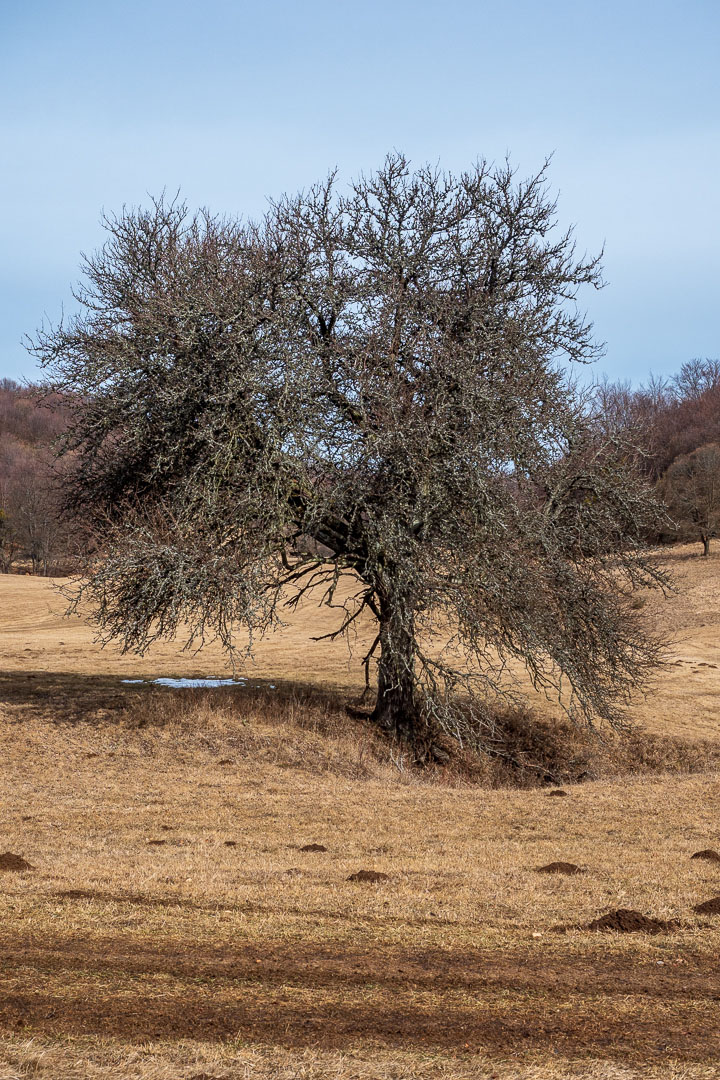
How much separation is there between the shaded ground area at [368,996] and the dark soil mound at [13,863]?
240cm

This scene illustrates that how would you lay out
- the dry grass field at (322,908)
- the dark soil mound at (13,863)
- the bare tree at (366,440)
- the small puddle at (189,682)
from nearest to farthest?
the dry grass field at (322,908) → the dark soil mound at (13,863) → the bare tree at (366,440) → the small puddle at (189,682)

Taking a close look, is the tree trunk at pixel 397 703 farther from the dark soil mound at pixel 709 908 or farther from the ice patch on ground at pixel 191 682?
the dark soil mound at pixel 709 908

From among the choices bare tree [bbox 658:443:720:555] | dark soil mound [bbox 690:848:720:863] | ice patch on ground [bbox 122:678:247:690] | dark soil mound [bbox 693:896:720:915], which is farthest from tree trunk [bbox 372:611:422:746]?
bare tree [bbox 658:443:720:555]

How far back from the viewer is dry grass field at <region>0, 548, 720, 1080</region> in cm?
492

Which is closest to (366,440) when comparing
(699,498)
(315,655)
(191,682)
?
(191,682)

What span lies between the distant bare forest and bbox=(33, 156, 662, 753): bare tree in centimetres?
153

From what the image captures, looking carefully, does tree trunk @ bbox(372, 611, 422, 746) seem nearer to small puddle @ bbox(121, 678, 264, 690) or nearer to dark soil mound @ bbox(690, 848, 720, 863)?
small puddle @ bbox(121, 678, 264, 690)

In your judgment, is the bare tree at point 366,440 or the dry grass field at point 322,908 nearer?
the dry grass field at point 322,908

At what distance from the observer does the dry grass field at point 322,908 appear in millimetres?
4918

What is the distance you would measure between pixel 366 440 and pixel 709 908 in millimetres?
8690

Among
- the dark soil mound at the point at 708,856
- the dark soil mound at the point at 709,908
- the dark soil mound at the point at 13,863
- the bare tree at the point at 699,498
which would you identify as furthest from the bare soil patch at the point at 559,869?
the bare tree at the point at 699,498

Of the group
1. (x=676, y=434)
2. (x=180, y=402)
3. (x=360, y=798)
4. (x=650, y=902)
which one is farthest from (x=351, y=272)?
(x=676, y=434)

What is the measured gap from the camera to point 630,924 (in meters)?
7.36

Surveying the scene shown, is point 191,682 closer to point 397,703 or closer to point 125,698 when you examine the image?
point 125,698
